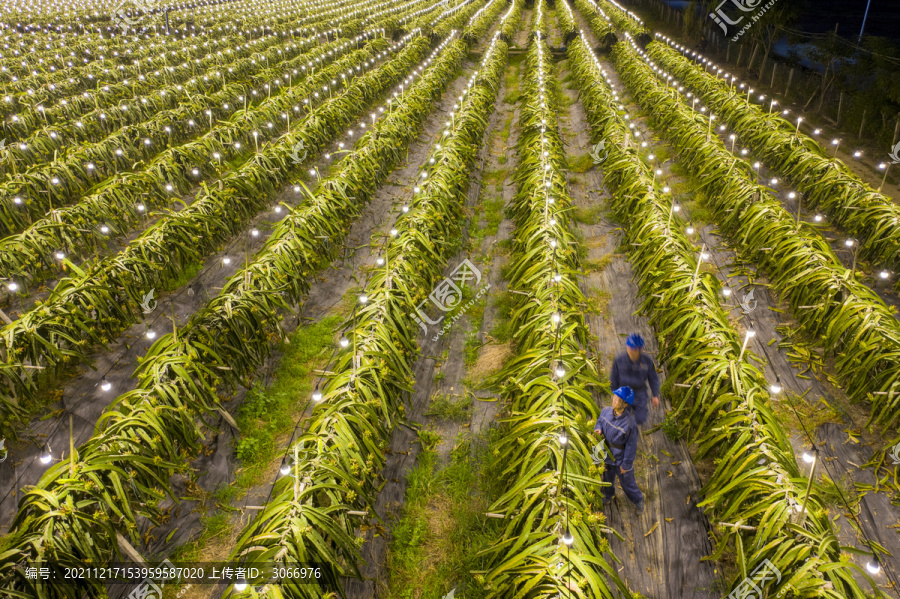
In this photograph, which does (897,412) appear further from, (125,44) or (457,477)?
(125,44)

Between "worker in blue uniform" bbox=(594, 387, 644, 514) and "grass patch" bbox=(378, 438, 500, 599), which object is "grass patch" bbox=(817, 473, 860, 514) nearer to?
"worker in blue uniform" bbox=(594, 387, 644, 514)

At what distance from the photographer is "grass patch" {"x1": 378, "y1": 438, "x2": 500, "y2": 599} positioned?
3.08 m

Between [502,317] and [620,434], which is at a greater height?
[620,434]

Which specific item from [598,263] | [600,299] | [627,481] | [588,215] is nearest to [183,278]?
[600,299]

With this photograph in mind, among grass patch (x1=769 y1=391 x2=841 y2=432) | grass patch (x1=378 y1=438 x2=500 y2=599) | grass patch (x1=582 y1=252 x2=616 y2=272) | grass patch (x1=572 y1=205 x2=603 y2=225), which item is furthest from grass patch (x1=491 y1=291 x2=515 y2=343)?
grass patch (x1=769 y1=391 x2=841 y2=432)

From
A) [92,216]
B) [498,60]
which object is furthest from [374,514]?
[498,60]

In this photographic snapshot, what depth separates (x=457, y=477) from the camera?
370 centimetres

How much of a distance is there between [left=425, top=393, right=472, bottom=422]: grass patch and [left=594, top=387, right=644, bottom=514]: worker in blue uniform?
1.28 metres

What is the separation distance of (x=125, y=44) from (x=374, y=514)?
17.6 meters

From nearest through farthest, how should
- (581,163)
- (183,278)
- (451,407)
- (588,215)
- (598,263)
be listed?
(451,407)
(183,278)
(598,263)
(588,215)
(581,163)

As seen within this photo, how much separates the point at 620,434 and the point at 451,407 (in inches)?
60.8

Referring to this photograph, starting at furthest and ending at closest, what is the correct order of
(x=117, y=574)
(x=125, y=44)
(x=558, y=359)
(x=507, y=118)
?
(x=125, y=44)
(x=507, y=118)
(x=558, y=359)
(x=117, y=574)

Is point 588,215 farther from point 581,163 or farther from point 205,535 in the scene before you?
point 205,535

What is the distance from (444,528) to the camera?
11.2ft
